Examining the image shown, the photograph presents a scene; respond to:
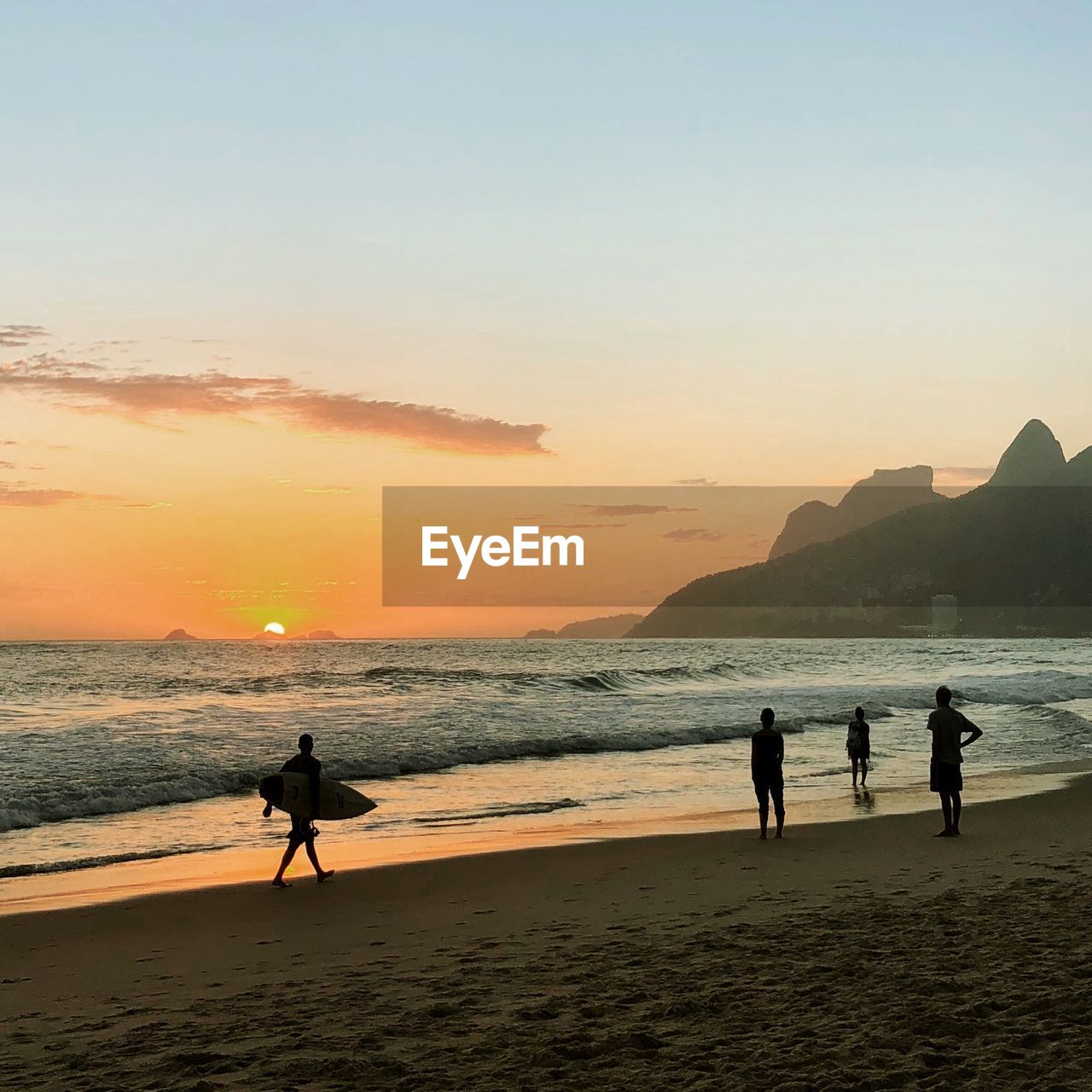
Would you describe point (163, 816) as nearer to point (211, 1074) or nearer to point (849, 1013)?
point (211, 1074)

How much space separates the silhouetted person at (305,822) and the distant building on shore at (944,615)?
181 meters

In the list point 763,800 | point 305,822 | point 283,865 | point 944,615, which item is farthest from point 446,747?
point 944,615

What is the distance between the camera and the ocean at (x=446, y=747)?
1611 centimetres

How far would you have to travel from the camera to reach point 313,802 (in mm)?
11930

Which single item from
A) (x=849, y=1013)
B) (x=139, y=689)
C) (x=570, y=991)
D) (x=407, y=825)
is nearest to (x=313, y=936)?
(x=570, y=991)

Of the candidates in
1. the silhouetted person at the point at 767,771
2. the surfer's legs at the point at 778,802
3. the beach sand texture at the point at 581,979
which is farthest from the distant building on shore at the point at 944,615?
the beach sand texture at the point at 581,979

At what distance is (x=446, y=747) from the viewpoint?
25.8m

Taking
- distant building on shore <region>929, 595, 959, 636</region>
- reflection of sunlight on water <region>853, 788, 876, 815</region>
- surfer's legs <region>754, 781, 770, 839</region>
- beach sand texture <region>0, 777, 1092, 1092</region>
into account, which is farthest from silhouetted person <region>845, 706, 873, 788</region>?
distant building on shore <region>929, 595, 959, 636</region>

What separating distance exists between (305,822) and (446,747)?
1405cm

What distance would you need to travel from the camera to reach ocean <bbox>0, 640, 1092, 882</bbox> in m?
16.1

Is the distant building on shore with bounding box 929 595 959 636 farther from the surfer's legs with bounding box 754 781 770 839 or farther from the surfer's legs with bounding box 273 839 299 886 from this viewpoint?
the surfer's legs with bounding box 273 839 299 886

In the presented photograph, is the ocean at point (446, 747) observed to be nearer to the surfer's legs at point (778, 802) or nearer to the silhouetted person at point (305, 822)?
the surfer's legs at point (778, 802)

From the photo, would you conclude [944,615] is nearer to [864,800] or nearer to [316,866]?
[864,800]

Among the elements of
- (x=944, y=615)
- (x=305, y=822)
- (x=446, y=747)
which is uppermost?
(x=305, y=822)
